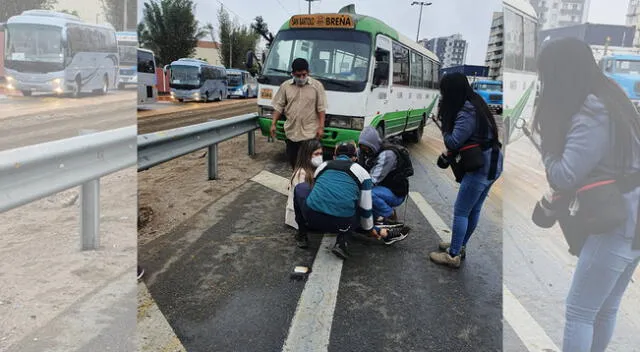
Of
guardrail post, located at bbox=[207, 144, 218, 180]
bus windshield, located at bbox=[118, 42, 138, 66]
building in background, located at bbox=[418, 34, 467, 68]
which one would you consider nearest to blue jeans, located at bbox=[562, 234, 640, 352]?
building in background, located at bbox=[418, 34, 467, 68]

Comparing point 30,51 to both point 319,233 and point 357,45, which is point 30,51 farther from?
point 319,233

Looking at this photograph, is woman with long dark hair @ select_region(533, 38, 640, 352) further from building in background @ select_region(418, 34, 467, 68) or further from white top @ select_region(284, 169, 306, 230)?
white top @ select_region(284, 169, 306, 230)

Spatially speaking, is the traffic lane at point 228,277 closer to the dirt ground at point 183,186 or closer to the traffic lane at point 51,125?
the dirt ground at point 183,186

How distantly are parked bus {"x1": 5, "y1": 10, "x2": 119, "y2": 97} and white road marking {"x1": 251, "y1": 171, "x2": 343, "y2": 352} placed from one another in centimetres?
1579

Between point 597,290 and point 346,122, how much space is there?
5.18 meters

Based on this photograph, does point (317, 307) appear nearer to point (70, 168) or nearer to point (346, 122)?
point (70, 168)

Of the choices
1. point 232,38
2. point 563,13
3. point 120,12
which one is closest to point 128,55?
point 120,12

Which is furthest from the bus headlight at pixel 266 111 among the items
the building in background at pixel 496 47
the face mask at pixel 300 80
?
the building in background at pixel 496 47

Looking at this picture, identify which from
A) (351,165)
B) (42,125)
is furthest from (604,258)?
(42,125)

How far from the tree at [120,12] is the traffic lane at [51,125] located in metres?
5.90

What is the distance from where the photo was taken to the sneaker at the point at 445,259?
3.61 meters

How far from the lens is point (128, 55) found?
176cm

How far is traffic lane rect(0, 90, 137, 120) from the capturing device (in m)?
14.5

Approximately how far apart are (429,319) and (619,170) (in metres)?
1.76
